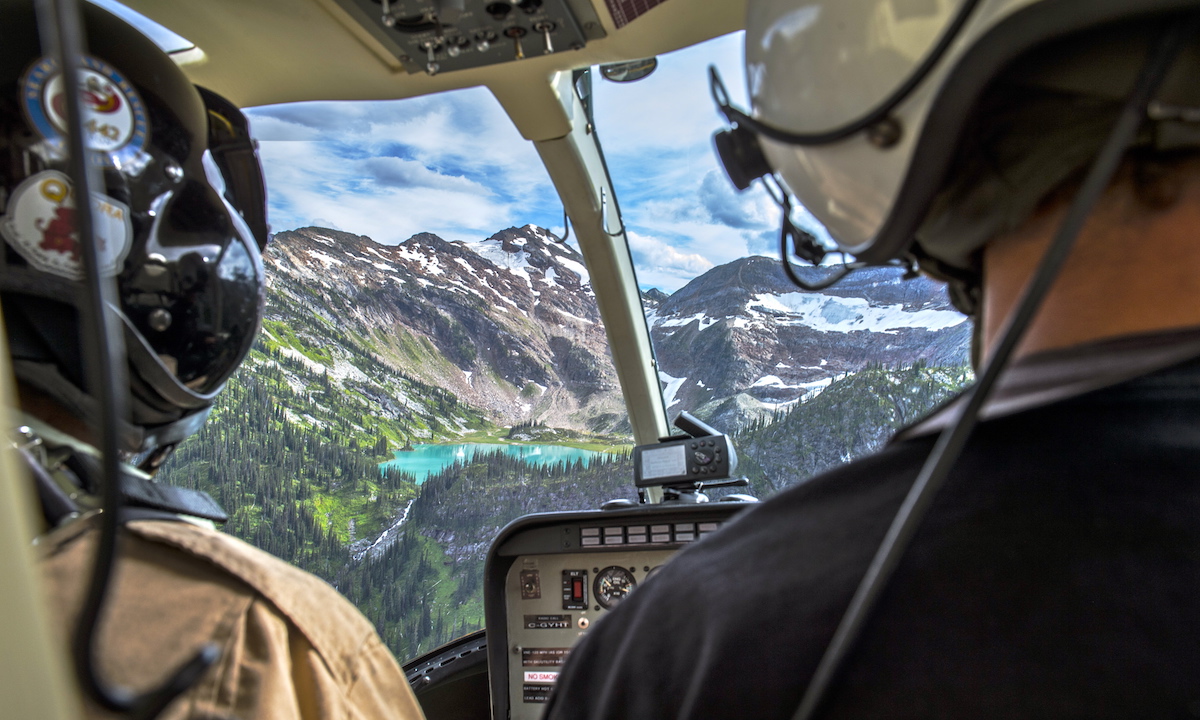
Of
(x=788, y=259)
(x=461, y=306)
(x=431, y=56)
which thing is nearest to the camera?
(x=788, y=259)

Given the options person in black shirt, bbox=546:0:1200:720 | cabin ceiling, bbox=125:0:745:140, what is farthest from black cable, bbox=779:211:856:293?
cabin ceiling, bbox=125:0:745:140

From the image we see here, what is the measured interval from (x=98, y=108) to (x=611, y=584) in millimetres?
1955

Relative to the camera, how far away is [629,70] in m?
2.08

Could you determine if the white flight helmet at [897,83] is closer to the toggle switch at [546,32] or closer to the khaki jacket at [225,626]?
the khaki jacket at [225,626]

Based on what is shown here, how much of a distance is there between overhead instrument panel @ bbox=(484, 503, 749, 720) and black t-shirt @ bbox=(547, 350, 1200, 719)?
1768 mm

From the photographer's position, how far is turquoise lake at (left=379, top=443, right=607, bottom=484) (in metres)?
2.37

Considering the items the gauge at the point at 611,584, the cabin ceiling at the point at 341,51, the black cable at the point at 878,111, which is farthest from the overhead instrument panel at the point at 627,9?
the gauge at the point at 611,584

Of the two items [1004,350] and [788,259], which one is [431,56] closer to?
[788,259]

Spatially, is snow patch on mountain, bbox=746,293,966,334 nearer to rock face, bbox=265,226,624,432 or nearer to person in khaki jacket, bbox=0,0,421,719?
rock face, bbox=265,226,624,432

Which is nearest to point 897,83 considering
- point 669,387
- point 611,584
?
point 611,584

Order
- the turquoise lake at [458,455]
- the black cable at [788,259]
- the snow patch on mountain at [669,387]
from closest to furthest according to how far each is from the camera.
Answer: the black cable at [788,259], the turquoise lake at [458,455], the snow patch on mountain at [669,387]

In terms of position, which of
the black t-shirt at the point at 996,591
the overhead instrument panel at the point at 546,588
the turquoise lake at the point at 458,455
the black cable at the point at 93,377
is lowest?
the overhead instrument panel at the point at 546,588

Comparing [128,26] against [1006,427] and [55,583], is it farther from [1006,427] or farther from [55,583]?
[1006,427]

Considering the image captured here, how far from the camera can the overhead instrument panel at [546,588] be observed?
226cm
